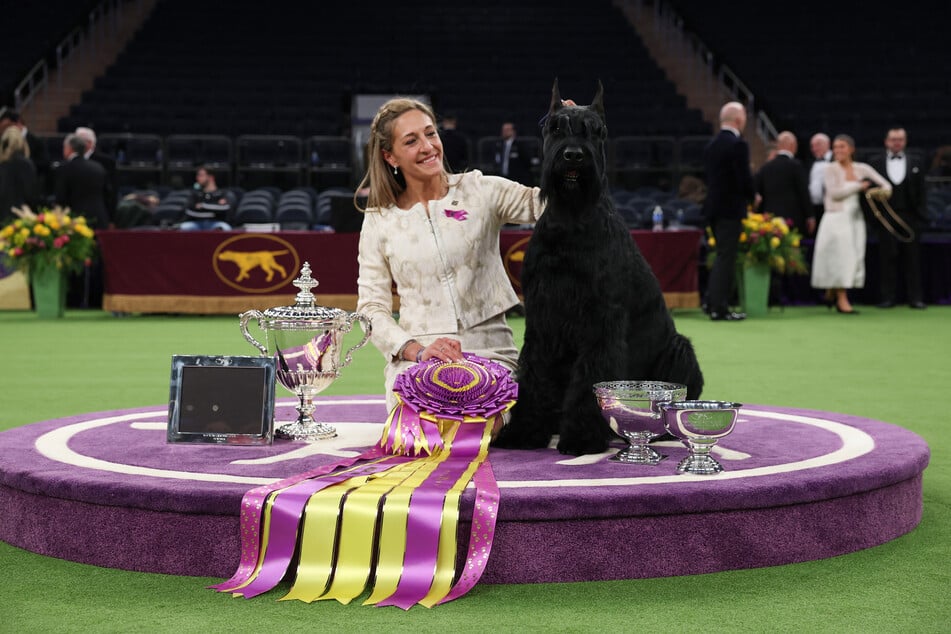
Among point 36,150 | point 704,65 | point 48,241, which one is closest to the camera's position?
point 48,241

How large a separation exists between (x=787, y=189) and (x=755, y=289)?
1.30m

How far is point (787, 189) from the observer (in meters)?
10.6

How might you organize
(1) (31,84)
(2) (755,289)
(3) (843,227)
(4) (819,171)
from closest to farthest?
1. (2) (755,289)
2. (3) (843,227)
3. (4) (819,171)
4. (1) (31,84)

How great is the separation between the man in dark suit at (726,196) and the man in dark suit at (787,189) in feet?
4.94

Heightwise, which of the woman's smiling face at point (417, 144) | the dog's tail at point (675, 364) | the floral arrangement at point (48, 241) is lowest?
the dog's tail at point (675, 364)

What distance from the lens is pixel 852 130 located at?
53.4 feet

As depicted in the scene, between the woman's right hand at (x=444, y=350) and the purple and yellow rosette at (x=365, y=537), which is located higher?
the woman's right hand at (x=444, y=350)

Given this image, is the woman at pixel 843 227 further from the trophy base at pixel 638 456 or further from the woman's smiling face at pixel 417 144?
the trophy base at pixel 638 456

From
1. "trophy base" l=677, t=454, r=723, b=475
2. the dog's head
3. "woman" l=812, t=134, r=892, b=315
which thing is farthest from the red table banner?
"trophy base" l=677, t=454, r=723, b=475

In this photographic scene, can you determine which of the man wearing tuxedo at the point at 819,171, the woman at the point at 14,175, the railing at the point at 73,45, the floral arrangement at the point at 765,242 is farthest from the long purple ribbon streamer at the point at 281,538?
the railing at the point at 73,45

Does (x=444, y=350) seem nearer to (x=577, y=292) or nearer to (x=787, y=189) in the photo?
(x=577, y=292)

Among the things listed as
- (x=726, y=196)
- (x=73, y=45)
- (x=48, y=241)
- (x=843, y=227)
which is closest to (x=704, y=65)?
(x=843, y=227)

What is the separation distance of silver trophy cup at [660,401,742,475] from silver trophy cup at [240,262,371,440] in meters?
1.04

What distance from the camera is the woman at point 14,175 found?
34.4 feet
